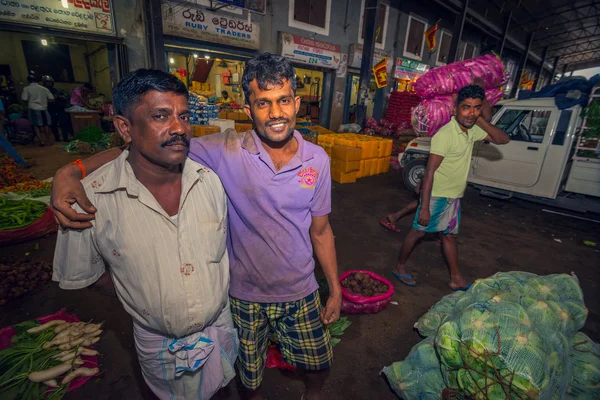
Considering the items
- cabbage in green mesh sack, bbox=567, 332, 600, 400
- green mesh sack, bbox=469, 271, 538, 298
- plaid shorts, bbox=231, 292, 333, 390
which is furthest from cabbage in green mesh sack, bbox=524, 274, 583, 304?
plaid shorts, bbox=231, 292, 333, 390

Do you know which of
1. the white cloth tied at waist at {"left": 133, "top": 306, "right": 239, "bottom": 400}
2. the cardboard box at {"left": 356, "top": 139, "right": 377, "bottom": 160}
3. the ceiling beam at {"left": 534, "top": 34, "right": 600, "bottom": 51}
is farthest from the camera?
the ceiling beam at {"left": 534, "top": 34, "right": 600, "bottom": 51}

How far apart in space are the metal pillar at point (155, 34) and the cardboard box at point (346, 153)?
19.7ft

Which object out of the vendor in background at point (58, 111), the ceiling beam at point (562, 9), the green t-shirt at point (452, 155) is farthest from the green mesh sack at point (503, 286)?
the ceiling beam at point (562, 9)

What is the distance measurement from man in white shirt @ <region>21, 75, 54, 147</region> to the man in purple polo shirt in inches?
470

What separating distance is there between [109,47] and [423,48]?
696 inches

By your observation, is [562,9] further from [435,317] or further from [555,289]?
[435,317]

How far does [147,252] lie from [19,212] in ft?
15.7

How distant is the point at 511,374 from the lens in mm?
1627

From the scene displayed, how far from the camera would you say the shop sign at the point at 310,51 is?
11.3 meters

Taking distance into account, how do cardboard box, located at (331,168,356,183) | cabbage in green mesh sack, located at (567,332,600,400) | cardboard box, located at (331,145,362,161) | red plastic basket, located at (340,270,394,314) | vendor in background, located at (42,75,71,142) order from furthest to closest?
vendor in background, located at (42,75,71,142) → cardboard box, located at (331,168,356,183) → cardboard box, located at (331,145,362,161) → red plastic basket, located at (340,270,394,314) → cabbage in green mesh sack, located at (567,332,600,400)

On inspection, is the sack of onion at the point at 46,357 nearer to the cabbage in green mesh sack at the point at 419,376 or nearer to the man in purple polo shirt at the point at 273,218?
the man in purple polo shirt at the point at 273,218

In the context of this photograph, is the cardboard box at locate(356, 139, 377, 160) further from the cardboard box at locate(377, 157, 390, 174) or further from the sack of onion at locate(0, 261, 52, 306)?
the sack of onion at locate(0, 261, 52, 306)

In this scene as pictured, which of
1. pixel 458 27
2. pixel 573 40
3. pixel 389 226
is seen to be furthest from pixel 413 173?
pixel 573 40

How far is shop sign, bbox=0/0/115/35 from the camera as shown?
6738 millimetres
